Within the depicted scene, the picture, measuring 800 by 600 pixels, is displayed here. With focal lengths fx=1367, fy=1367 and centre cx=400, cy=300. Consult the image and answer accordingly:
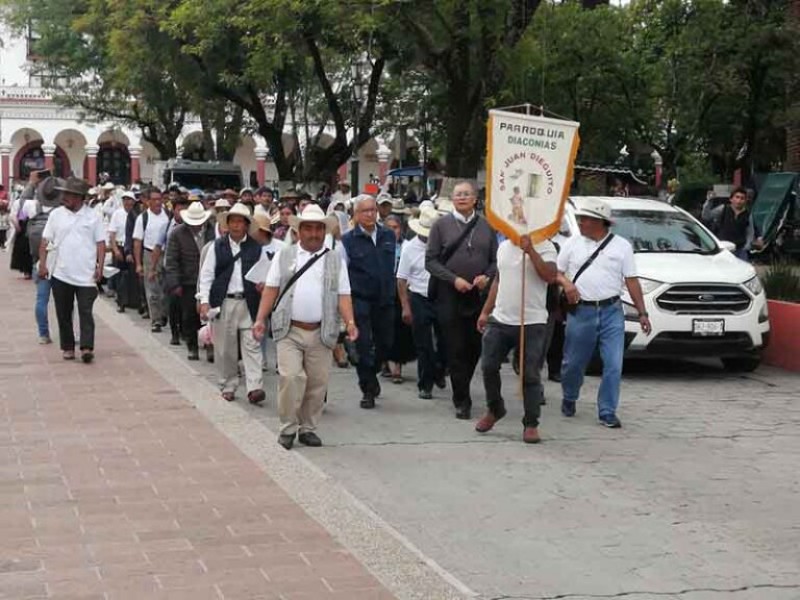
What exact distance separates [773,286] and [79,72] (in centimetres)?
3614

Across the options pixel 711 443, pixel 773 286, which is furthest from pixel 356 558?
pixel 773 286

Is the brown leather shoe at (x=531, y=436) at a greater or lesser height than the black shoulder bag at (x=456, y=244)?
lesser

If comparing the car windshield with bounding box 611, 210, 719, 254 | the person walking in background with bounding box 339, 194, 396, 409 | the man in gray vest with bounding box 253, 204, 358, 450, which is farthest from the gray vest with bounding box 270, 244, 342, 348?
the car windshield with bounding box 611, 210, 719, 254

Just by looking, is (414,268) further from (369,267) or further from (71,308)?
(71,308)

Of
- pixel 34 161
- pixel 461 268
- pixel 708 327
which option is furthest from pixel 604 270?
pixel 34 161

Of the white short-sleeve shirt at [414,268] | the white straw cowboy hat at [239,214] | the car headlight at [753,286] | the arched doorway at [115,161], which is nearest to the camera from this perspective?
the white straw cowboy hat at [239,214]

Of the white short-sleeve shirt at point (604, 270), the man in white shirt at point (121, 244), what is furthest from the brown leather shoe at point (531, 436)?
the man in white shirt at point (121, 244)

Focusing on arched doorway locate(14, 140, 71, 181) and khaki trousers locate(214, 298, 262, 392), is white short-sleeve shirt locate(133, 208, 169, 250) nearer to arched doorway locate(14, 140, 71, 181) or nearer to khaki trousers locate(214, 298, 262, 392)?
khaki trousers locate(214, 298, 262, 392)

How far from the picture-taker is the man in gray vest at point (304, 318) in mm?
9578

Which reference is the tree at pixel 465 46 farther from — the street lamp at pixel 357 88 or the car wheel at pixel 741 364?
the car wheel at pixel 741 364

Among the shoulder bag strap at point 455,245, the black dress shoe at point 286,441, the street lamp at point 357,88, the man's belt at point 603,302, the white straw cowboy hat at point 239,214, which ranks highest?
the street lamp at point 357,88

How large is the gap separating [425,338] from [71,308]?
3972 mm

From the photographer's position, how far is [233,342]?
1192 centimetres

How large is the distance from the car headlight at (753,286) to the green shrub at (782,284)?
1.25 m
